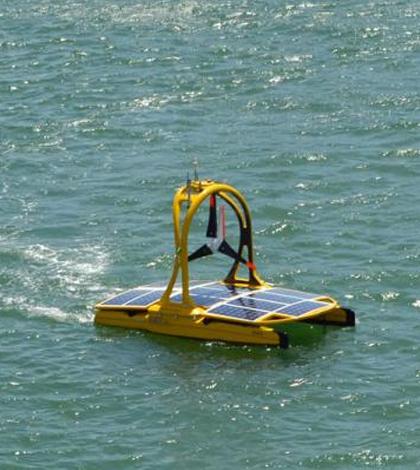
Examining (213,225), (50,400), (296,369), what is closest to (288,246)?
(213,225)

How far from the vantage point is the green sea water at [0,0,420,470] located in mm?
33531

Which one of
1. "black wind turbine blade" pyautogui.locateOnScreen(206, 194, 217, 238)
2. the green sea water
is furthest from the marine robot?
the green sea water

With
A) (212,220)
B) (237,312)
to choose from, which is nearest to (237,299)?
(237,312)

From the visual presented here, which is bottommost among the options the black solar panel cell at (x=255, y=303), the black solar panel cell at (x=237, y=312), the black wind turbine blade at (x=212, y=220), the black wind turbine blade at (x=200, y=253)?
the black solar panel cell at (x=237, y=312)

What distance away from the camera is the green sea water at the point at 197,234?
33531 mm

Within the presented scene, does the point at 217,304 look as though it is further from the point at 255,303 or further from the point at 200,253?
the point at 200,253

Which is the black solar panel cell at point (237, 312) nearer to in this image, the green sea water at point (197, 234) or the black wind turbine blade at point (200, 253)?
the green sea water at point (197, 234)

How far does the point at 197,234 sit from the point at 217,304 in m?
6.68

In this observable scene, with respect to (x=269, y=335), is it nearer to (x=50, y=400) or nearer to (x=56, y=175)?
(x=50, y=400)

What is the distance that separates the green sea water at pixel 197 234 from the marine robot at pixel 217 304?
0.37 metres

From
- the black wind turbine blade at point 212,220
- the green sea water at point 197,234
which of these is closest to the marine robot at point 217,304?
the black wind turbine blade at point 212,220

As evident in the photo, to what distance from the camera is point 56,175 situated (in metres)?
50.5

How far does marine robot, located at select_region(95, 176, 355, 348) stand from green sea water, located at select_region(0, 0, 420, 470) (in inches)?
14.7

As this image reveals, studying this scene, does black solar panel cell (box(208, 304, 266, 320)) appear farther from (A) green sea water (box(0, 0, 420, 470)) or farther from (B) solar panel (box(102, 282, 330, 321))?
(A) green sea water (box(0, 0, 420, 470))
